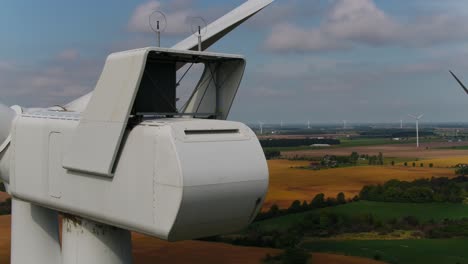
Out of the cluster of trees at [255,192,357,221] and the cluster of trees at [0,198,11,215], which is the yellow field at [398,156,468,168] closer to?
the cluster of trees at [255,192,357,221]

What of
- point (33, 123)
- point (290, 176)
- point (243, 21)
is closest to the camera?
point (33, 123)

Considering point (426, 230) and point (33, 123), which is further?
point (426, 230)

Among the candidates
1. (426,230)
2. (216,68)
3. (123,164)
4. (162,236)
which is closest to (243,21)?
(216,68)

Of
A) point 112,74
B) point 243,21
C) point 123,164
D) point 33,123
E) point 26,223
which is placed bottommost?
point 26,223

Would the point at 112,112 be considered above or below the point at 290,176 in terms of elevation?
above

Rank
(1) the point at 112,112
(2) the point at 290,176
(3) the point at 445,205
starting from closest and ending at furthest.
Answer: (1) the point at 112,112 → (3) the point at 445,205 → (2) the point at 290,176

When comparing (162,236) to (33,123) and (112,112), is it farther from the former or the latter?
(33,123)

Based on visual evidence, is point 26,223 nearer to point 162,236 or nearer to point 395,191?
point 162,236

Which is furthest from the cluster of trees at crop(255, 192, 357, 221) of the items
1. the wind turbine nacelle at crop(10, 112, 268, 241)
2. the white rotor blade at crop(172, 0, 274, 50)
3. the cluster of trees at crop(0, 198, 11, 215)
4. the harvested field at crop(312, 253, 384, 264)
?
the wind turbine nacelle at crop(10, 112, 268, 241)
